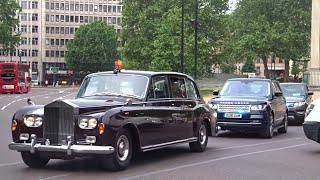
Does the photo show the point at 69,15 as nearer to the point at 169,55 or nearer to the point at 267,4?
the point at 267,4

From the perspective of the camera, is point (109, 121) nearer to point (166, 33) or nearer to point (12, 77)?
point (166, 33)

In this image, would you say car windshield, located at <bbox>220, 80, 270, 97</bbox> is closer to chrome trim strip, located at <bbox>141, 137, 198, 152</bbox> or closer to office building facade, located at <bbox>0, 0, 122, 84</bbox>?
chrome trim strip, located at <bbox>141, 137, 198, 152</bbox>

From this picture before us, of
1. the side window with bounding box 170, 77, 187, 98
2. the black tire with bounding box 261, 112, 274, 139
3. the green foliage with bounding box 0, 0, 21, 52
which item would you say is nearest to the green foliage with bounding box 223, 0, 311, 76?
the green foliage with bounding box 0, 0, 21, 52

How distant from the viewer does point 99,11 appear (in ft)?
446

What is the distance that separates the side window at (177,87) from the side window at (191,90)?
19 cm

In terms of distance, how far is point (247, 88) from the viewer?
1695 cm

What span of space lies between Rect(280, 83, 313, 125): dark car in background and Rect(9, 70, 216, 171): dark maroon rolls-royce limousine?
1100 centimetres

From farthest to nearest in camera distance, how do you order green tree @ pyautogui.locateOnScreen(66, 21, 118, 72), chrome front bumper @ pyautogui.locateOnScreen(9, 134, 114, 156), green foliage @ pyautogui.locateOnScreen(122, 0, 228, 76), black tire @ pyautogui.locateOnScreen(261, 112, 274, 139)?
green tree @ pyautogui.locateOnScreen(66, 21, 118, 72) < green foliage @ pyautogui.locateOnScreen(122, 0, 228, 76) < black tire @ pyautogui.locateOnScreen(261, 112, 274, 139) < chrome front bumper @ pyautogui.locateOnScreen(9, 134, 114, 156)

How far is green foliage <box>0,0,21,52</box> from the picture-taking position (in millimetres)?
79688

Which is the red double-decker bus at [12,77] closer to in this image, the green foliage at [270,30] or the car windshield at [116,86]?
the green foliage at [270,30]

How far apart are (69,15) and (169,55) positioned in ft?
297

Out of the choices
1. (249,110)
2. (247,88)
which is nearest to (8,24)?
(247,88)

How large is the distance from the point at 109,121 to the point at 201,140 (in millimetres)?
3988

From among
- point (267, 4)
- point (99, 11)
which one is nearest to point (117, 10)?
point (99, 11)
